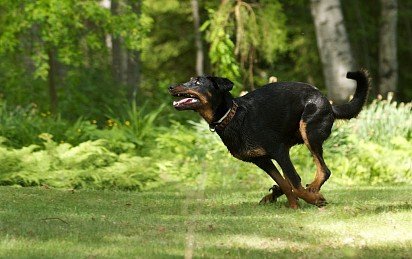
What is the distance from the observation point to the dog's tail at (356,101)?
→ 11.2 meters

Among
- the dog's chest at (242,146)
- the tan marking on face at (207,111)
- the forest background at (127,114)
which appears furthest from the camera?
the forest background at (127,114)

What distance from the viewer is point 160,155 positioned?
16406mm

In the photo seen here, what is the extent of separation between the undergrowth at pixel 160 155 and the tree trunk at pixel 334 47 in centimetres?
159

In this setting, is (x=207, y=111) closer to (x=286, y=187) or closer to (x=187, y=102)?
(x=187, y=102)

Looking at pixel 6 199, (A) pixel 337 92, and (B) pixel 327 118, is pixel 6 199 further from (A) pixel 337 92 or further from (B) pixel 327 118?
(A) pixel 337 92

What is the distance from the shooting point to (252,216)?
401 inches

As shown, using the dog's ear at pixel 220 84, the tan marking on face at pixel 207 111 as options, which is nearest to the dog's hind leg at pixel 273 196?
the tan marking on face at pixel 207 111

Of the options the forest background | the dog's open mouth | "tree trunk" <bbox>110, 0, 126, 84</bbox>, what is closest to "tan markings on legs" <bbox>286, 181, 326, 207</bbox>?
the dog's open mouth

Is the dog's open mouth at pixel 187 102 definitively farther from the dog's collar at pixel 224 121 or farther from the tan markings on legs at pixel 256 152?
the tan markings on legs at pixel 256 152

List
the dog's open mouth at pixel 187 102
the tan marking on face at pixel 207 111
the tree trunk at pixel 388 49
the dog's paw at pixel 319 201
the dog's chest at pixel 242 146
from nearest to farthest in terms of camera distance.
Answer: the dog's open mouth at pixel 187 102
the tan marking on face at pixel 207 111
the dog's chest at pixel 242 146
the dog's paw at pixel 319 201
the tree trunk at pixel 388 49

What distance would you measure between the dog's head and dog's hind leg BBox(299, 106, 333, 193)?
1.04m

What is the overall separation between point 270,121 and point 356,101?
136 cm

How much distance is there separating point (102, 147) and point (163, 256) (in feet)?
26.3

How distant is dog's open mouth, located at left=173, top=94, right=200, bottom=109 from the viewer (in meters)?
10.0
